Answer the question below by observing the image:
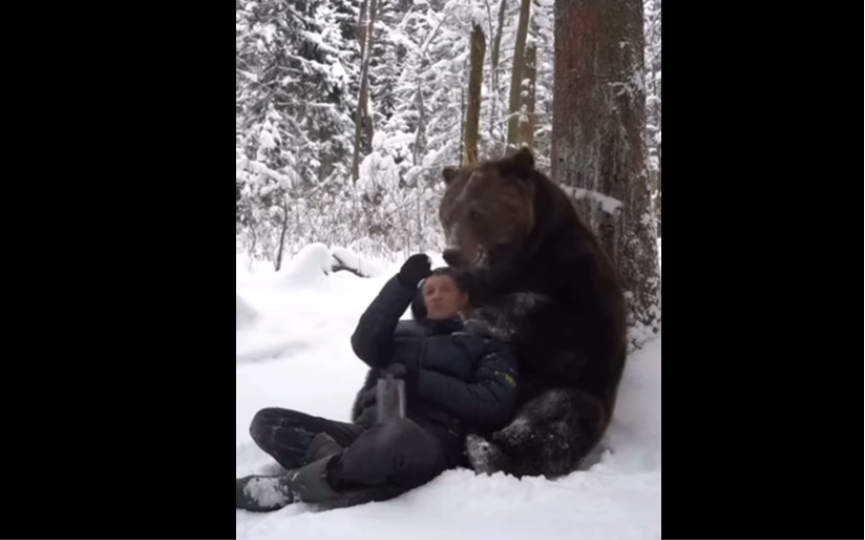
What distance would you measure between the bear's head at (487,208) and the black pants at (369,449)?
1.61 ft

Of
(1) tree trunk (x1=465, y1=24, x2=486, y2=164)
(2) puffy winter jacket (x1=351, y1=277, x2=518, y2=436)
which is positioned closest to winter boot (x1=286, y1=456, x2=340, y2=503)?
(2) puffy winter jacket (x1=351, y1=277, x2=518, y2=436)

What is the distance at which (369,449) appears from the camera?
2.10 meters

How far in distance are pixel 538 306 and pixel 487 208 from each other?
318 millimetres

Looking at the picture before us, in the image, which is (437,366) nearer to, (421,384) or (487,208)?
(421,384)

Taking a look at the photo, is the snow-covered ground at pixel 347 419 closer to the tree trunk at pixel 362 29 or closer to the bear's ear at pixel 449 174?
the bear's ear at pixel 449 174

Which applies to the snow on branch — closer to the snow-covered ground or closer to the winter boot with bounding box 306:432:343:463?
the snow-covered ground

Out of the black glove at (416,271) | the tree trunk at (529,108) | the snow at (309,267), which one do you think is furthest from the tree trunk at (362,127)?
the tree trunk at (529,108)

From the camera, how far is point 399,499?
2.12 metres

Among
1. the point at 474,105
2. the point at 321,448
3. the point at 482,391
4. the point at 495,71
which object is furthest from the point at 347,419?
the point at 495,71

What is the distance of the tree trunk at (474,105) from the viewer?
2.30 metres
